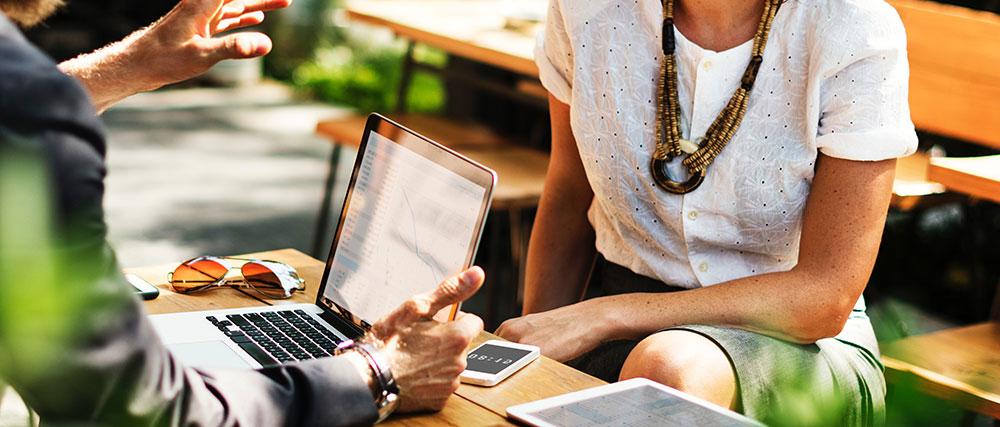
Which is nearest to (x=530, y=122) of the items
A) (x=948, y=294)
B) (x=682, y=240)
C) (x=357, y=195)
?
(x=948, y=294)

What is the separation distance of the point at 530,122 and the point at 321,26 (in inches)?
164

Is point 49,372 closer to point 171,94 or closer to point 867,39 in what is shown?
point 867,39

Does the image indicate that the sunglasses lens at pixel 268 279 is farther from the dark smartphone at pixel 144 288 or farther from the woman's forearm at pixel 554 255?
the woman's forearm at pixel 554 255

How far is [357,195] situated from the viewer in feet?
5.40

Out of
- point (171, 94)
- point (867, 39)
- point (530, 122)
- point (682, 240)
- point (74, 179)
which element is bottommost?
point (171, 94)

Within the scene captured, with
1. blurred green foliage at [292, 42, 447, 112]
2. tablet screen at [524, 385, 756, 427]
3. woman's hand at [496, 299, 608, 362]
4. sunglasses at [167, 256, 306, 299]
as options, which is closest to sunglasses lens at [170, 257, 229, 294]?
sunglasses at [167, 256, 306, 299]

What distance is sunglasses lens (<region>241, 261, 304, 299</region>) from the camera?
1809 mm

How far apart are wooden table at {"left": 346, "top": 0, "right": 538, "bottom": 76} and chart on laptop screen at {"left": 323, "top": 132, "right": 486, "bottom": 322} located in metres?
2.02

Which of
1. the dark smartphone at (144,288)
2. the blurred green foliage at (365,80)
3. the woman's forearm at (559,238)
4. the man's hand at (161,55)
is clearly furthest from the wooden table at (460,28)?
the blurred green foliage at (365,80)

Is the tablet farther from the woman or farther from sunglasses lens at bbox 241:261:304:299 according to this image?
sunglasses lens at bbox 241:261:304:299

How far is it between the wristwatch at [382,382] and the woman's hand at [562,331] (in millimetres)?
479

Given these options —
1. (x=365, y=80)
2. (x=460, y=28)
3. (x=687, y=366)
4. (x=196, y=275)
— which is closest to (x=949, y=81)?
(x=460, y=28)

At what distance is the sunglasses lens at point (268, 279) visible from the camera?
5.93 ft

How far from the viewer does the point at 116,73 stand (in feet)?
6.09
